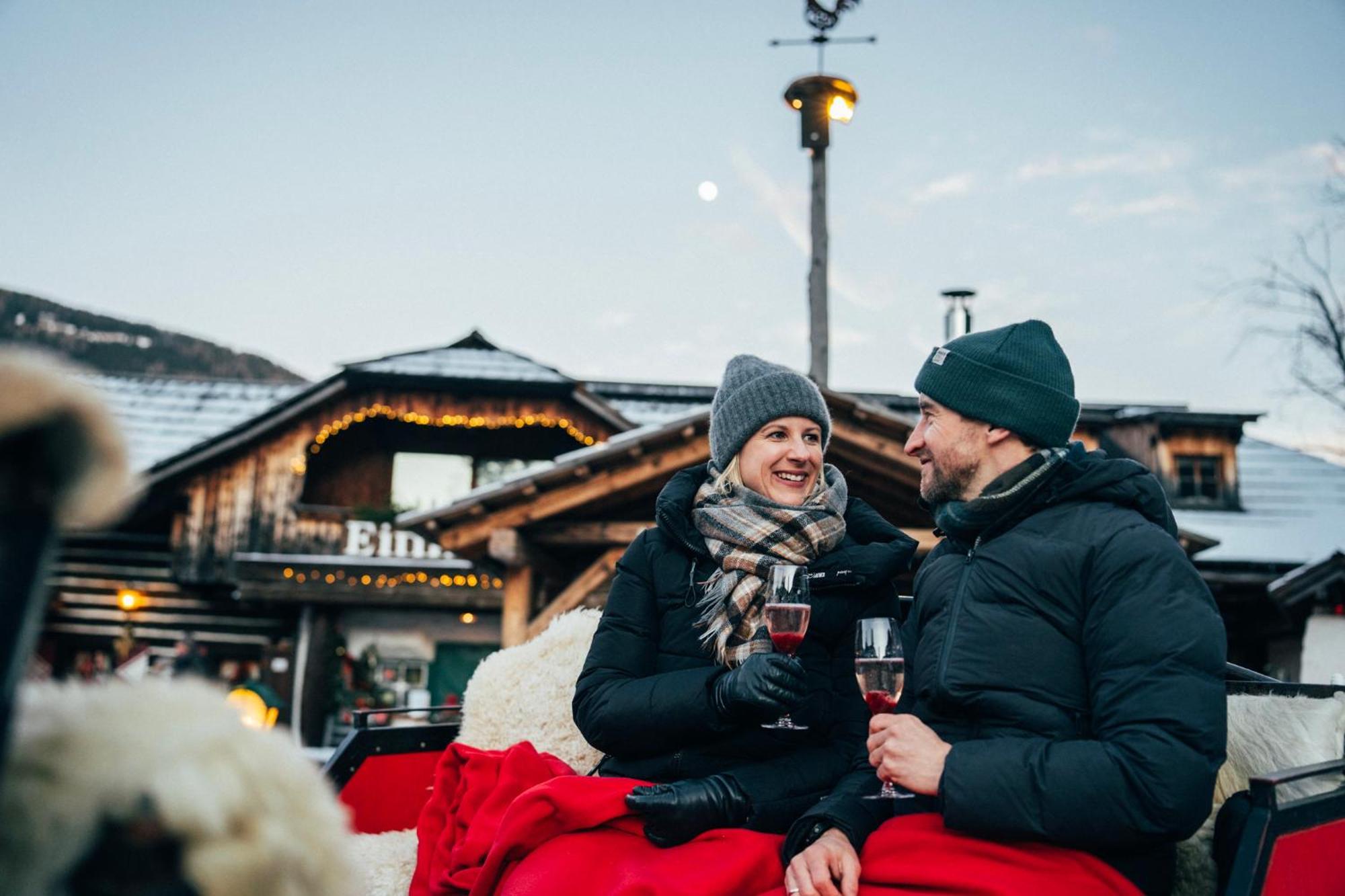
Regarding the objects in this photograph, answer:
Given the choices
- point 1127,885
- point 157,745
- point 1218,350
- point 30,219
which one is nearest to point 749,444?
point 1127,885

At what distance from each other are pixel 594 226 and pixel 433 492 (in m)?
6.25

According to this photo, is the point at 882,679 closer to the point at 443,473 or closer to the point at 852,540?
the point at 852,540

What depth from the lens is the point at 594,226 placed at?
18.8 metres

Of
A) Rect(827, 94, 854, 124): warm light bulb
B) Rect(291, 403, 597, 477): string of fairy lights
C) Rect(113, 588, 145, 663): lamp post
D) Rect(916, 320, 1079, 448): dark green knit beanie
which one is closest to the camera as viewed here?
Rect(916, 320, 1079, 448): dark green knit beanie

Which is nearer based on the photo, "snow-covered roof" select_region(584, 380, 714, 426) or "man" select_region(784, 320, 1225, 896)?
"man" select_region(784, 320, 1225, 896)

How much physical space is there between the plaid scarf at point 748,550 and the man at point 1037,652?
360 mm

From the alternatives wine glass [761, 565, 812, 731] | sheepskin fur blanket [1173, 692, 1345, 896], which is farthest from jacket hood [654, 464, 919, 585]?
sheepskin fur blanket [1173, 692, 1345, 896]

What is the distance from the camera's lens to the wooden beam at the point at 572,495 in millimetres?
8258

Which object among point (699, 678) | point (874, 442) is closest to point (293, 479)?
point (874, 442)

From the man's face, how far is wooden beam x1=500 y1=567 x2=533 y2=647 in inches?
264

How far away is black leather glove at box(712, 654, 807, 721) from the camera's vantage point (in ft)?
7.47

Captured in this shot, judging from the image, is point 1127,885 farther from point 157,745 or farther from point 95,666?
point 95,666

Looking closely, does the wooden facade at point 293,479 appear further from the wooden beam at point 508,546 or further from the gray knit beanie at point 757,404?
the gray knit beanie at point 757,404

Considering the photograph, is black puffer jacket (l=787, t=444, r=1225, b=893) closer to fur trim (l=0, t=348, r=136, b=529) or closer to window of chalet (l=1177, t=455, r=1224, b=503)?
fur trim (l=0, t=348, r=136, b=529)
